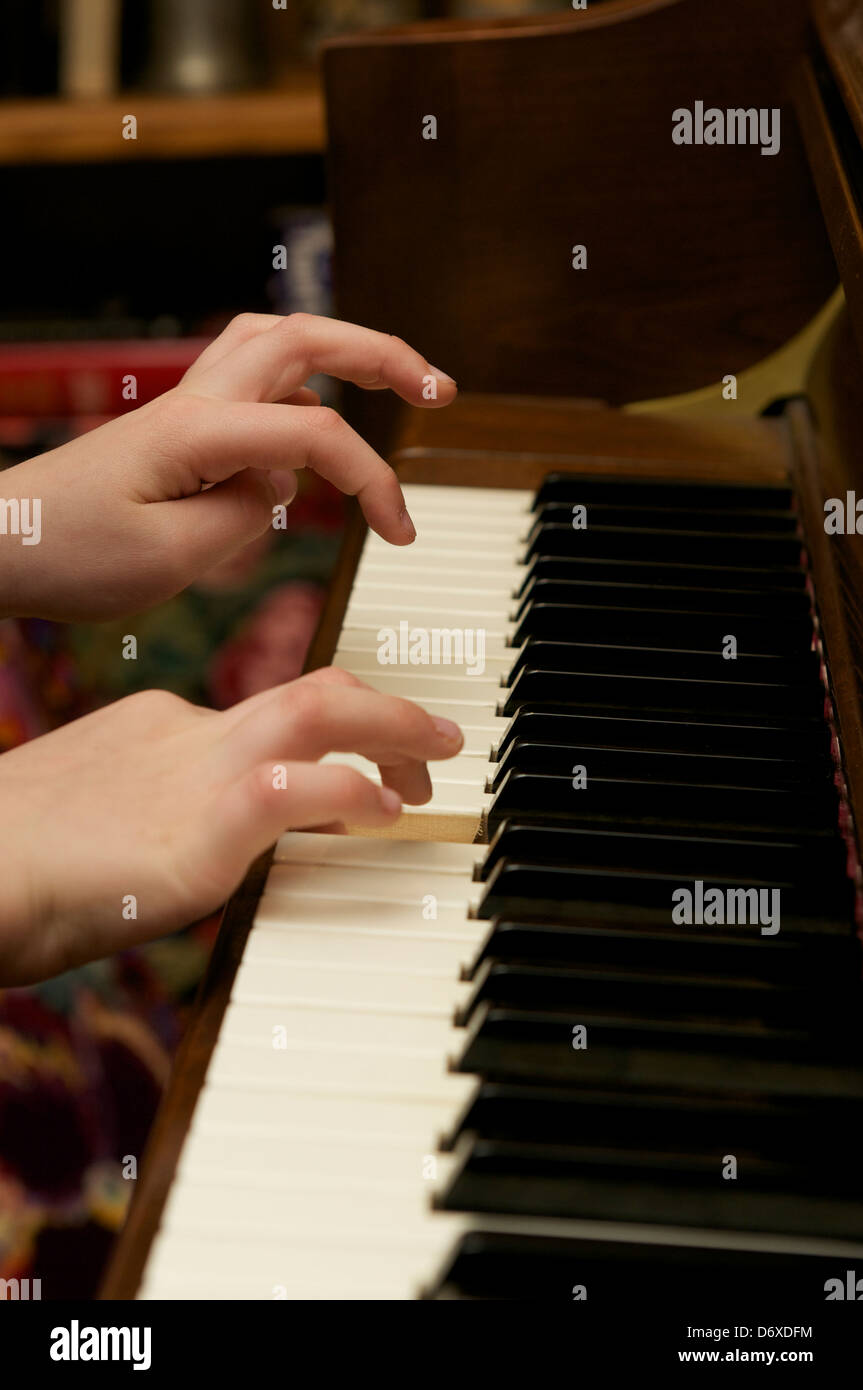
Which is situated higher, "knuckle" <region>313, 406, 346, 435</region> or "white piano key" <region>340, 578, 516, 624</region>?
"knuckle" <region>313, 406, 346, 435</region>

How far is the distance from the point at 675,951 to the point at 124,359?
141 cm

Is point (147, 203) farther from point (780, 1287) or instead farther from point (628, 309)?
point (780, 1287)

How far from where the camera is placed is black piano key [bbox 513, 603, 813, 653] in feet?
2.96

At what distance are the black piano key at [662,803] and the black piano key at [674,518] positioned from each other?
0.32m

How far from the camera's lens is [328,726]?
0.70 meters

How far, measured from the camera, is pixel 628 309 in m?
1.24

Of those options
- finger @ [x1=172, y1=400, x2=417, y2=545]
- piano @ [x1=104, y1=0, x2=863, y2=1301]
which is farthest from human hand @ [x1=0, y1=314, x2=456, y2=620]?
piano @ [x1=104, y1=0, x2=863, y2=1301]

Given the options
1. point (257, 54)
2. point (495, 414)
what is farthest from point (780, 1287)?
point (257, 54)

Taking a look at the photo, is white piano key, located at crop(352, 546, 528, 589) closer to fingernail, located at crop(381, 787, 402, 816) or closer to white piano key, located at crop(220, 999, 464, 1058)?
fingernail, located at crop(381, 787, 402, 816)

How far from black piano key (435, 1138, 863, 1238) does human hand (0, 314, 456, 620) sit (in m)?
0.47

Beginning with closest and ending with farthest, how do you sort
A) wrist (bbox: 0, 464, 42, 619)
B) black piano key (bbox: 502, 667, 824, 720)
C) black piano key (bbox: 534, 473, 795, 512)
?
black piano key (bbox: 502, 667, 824, 720) → wrist (bbox: 0, 464, 42, 619) → black piano key (bbox: 534, 473, 795, 512)

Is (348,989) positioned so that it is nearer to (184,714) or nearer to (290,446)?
(184,714)

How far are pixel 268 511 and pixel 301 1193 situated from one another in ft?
1.76
